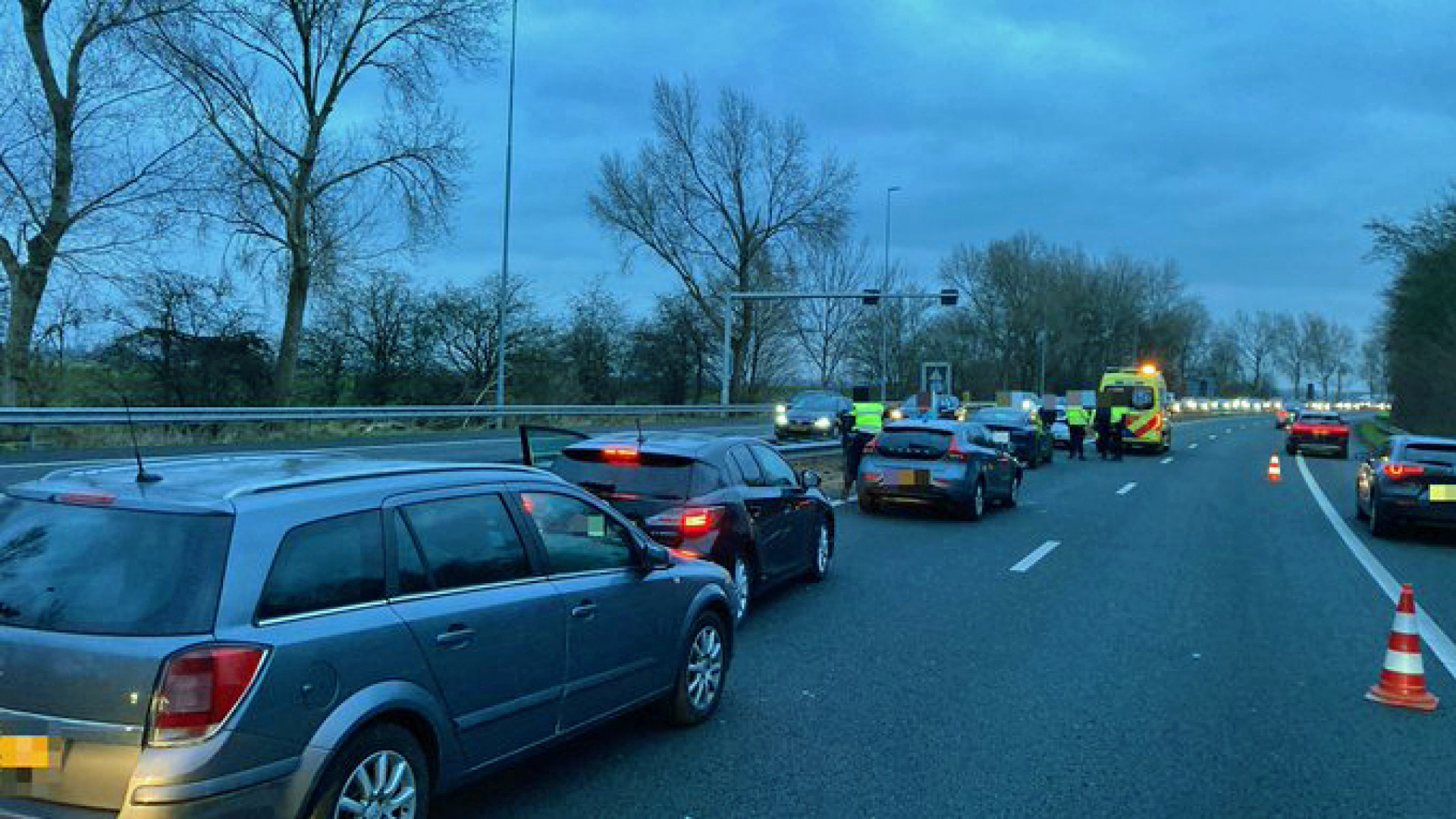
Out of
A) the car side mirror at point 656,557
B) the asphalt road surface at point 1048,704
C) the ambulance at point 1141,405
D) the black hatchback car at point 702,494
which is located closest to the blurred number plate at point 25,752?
the asphalt road surface at point 1048,704

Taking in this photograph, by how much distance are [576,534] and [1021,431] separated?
2186 centimetres

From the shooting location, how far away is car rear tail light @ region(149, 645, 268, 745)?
9.75ft

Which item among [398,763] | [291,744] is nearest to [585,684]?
[398,763]

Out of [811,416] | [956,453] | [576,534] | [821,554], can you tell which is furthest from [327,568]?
[811,416]

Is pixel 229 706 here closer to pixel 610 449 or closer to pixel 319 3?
pixel 610 449

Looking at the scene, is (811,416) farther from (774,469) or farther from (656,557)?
(656,557)

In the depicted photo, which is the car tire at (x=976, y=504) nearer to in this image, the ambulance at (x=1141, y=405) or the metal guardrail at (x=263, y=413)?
the metal guardrail at (x=263, y=413)

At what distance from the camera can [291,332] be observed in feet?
98.8

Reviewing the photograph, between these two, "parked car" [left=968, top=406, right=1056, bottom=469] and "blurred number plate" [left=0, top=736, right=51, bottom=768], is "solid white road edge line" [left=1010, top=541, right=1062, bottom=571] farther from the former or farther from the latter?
"parked car" [left=968, top=406, right=1056, bottom=469]

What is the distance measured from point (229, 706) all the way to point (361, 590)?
0.63 meters

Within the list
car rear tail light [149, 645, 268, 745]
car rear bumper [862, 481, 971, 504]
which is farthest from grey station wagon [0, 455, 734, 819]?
car rear bumper [862, 481, 971, 504]

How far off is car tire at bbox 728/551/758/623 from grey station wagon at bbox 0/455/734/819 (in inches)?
133

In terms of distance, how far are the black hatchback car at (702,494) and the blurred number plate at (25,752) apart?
446 cm

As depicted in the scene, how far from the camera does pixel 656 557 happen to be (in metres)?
5.21
